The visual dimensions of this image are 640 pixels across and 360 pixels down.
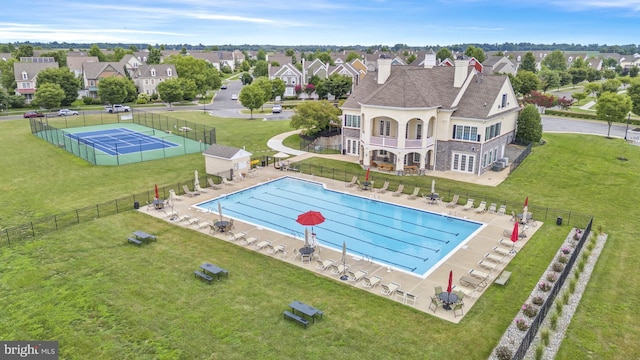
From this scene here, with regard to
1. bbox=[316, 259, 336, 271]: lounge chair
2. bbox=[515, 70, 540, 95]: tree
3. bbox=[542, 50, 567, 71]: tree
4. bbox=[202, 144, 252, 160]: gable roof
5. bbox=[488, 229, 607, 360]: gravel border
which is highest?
bbox=[542, 50, 567, 71]: tree

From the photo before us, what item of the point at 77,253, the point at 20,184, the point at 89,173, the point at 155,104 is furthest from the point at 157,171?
the point at 155,104

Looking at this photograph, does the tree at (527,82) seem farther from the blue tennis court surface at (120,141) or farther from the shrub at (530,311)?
the shrub at (530,311)

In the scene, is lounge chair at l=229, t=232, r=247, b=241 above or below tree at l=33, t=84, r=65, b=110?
below

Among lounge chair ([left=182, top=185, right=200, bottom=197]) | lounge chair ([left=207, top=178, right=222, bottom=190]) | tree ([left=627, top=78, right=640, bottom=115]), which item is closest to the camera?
lounge chair ([left=182, top=185, right=200, bottom=197])

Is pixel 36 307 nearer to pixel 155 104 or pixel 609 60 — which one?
pixel 155 104

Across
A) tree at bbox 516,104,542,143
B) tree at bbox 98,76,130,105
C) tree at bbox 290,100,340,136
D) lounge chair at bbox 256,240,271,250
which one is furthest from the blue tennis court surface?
tree at bbox 516,104,542,143

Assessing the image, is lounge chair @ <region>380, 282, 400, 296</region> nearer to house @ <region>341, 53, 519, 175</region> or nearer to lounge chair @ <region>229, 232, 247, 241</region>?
lounge chair @ <region>229, 232, 247, 241</region>
